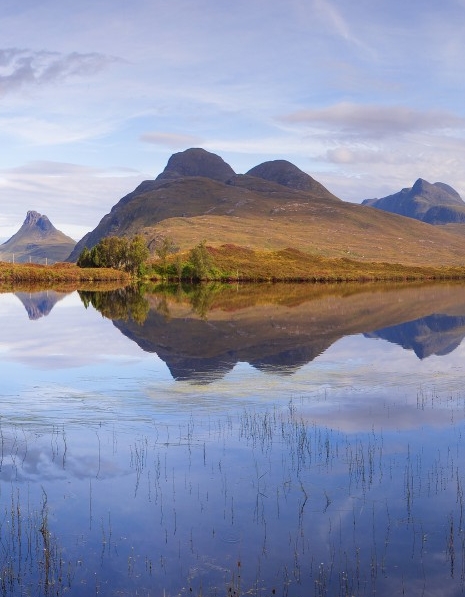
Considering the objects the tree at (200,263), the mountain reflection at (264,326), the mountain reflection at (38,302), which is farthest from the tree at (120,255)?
the mountain reflection at (264,326)

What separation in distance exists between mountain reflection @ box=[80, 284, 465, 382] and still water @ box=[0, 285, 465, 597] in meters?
0.63

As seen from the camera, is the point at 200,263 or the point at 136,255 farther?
the point at 136,255

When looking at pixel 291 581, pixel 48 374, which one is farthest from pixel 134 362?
pixel 291 581

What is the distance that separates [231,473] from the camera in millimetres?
19312

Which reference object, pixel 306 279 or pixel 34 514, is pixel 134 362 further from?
pixel 306 279

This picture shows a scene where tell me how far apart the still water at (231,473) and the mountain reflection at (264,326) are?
2.07ft

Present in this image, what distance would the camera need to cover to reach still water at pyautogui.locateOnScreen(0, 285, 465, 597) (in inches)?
533

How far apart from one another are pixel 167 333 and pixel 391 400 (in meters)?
27.4

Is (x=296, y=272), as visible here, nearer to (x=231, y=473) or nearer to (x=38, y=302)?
(x=38, y=302)

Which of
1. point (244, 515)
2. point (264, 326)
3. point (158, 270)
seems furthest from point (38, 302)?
point (158, 270)

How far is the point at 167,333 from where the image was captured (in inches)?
2149

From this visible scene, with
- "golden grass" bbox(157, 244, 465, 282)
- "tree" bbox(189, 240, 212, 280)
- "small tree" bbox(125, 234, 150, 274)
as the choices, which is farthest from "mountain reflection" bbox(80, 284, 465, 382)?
"golden grass" bbox(157, 244, 465, 282)

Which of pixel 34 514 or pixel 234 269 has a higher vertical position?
pixel 234 269

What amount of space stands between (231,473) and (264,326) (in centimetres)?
3987
